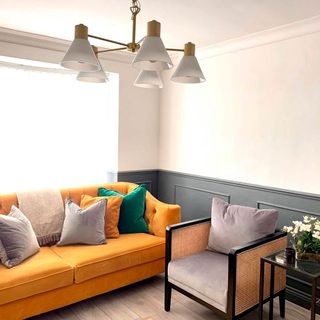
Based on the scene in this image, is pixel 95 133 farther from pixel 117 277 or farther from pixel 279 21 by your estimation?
pixel 279 21

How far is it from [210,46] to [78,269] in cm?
249

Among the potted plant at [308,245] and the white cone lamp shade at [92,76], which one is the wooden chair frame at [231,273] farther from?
the white cone lamp shade at [92,76]

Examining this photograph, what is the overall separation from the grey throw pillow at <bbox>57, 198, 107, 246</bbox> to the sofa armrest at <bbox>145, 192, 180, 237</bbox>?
1.70ft

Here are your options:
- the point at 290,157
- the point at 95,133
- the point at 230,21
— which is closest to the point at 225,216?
the point at 290,157

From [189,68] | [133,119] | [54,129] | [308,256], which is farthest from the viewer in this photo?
[133,119]

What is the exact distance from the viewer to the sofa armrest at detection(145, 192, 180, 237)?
119 inches

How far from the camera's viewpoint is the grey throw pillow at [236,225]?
2.43 metres

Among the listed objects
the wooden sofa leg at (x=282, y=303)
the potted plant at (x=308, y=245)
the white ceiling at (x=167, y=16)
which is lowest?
the wooden sofa leg at (x=282, y=303)

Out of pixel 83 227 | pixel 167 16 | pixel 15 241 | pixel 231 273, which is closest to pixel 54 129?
pixel 83 227

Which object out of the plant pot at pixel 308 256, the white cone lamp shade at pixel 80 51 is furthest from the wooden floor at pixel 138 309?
the white cone lamp shade at pixel 80 51

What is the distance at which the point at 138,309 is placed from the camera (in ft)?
8.58

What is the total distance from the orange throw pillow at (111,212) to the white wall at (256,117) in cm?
108

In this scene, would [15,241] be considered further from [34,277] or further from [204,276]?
[204,276]

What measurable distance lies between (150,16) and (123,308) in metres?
2.34
